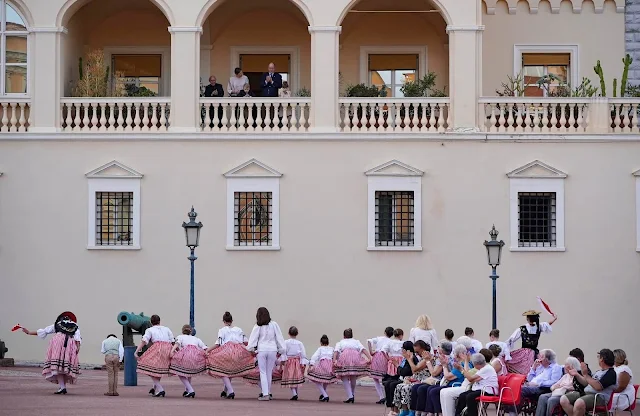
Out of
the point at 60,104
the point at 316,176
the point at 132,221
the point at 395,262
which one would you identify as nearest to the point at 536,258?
the point at 395,262

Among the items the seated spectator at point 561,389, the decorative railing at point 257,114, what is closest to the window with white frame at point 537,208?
the decorative railing at point 257,114

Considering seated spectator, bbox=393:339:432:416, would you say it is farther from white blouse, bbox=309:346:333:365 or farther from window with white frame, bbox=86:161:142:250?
window with white frame, bbox=86:161:142:250

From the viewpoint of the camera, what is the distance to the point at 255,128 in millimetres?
34688

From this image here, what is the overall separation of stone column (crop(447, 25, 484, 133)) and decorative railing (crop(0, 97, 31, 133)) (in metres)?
9.67

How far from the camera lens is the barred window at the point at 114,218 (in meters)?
34.7

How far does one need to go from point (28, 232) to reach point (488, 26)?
12.0 metres

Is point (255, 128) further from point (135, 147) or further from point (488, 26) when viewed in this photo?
point (488, 26)

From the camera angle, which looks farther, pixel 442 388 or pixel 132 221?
pixel 132 221

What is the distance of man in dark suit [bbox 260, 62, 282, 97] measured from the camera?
35.3 m

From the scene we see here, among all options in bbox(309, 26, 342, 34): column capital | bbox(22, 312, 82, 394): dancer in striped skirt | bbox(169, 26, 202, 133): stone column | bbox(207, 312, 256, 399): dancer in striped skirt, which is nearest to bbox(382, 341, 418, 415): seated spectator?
bbox(207, 312, 256, 399): dancer in striped skirt

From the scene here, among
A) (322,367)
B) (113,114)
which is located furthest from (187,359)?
(113,114)

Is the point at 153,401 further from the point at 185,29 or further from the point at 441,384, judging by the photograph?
the point at 185,29

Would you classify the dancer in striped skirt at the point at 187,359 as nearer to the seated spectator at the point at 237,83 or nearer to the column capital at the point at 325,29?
the seated spectator at the point at 237,83

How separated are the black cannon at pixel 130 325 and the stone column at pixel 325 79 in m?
6.66
